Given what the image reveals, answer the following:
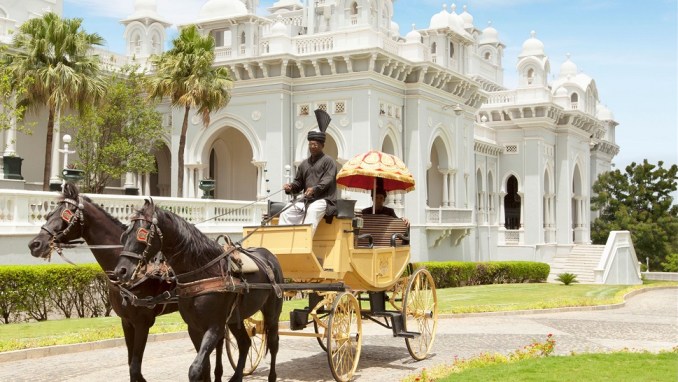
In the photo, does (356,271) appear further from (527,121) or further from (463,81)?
(527,121)

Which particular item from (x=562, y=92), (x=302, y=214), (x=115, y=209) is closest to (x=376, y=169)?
(x=302, y=214)

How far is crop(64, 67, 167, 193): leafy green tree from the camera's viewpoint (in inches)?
1184

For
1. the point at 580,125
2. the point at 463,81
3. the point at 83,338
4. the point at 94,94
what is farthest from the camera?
the point at 580,125

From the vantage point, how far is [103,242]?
8375 mm

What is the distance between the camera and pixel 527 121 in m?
45.5

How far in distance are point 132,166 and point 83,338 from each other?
18556 millimetres

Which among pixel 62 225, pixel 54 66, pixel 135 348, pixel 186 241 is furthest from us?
pixel 54 66

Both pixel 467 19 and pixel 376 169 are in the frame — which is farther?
pixel 467 19

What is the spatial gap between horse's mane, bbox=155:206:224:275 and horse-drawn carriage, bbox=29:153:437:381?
0.03 feet

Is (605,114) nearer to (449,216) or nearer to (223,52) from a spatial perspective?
(449,216)

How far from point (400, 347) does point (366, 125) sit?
56.5 ft

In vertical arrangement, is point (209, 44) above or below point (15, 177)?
above

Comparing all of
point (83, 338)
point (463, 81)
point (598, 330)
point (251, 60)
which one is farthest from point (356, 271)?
point (463, 81)

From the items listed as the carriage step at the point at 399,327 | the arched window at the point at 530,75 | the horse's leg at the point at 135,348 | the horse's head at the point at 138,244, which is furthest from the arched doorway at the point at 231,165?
the horse's head at the point at 138,244
